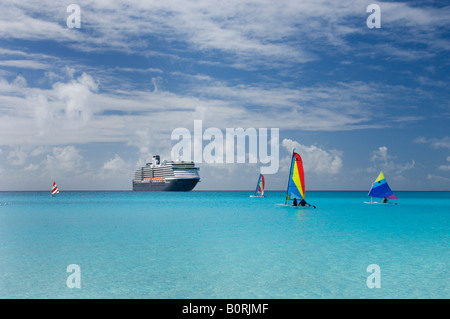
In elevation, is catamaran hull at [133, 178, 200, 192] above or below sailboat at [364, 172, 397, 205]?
below

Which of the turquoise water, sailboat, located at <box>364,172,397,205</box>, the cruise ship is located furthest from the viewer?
the cruise ship

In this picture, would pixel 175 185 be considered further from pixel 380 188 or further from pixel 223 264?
pixel 223 264

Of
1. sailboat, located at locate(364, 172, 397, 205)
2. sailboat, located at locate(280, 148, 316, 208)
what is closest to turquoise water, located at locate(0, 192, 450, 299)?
sailboat, located at locate(280, 148, 316, 208)

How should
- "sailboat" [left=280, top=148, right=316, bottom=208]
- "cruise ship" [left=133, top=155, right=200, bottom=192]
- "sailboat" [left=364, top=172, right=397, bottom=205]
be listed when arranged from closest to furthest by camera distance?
1. "sailboat" [left=280, top=148, right=316, bottom=208]
2. "sailboat" [left=364, top=172, right=397, bottom=205]
3. "cruise ship" [left=133, top=155, right=200, bottom=192]

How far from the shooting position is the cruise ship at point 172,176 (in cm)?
14088

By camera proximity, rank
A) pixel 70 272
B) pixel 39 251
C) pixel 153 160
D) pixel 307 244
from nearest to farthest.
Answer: pixel 70 272 → pixel 39 251 → pixel 307 244 → pixel 153 160

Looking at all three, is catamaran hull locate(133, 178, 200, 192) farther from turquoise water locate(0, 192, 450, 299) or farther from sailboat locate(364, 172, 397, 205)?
turquoise water locate(0, 192, 450, 299)

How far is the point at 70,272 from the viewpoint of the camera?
15.2 m

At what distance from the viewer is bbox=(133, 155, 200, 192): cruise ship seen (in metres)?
141

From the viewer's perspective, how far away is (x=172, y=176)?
140625 millimetres
